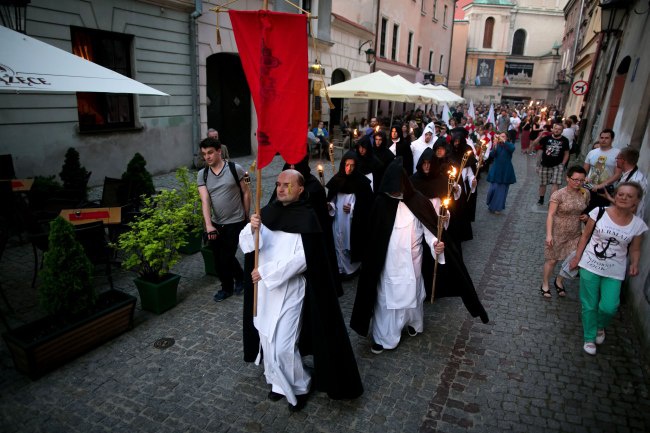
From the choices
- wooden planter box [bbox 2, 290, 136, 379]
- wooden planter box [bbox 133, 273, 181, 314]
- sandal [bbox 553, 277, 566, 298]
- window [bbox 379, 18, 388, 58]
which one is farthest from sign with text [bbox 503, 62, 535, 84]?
wooden planter box [bbox 2, 290, 136, 379]

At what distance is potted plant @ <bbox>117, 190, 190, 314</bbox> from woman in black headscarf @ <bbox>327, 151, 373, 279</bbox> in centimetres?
225

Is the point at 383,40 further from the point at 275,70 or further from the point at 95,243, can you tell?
the point at 275,70

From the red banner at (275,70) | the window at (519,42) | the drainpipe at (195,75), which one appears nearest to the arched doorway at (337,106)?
the drainpipe at (195,75)

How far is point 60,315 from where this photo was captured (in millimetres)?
4188

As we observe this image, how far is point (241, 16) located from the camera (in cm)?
320

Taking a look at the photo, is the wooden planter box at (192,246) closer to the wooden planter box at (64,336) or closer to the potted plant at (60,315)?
the wooden planter box at (64,336)

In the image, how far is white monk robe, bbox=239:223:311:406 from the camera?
11.2ft

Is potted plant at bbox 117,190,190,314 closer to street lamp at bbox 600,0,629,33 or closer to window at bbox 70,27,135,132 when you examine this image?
window at bbox 70,27,135,132

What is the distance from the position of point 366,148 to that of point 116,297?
4466 mm

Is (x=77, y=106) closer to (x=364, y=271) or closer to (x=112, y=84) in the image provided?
(x=112, y=84)

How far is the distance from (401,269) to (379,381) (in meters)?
1.16

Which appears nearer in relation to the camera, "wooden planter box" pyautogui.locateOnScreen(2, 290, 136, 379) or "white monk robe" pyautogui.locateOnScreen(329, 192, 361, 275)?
"wooden planter box" pyautogui.locateOnScreen(2, 290, 136, 379)

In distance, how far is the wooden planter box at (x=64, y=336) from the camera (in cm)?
395

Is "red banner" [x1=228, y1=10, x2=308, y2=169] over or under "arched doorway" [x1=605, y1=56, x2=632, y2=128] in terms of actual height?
under
